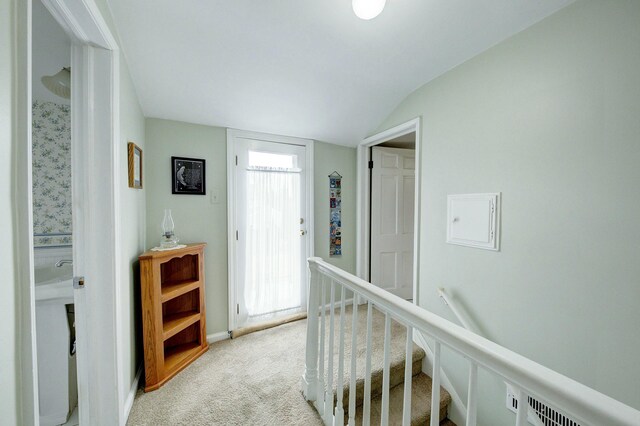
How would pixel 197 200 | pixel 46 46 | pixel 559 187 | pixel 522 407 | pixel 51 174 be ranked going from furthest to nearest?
pixel 197 200
pixel 51 174
pixel 46 46
pixel 559 187
pixel 522 407

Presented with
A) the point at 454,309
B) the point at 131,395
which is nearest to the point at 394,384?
the point at 454,309

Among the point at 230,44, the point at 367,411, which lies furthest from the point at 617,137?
the point at 230,44

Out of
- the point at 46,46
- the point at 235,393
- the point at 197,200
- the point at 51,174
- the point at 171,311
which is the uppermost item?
the point at 46,46

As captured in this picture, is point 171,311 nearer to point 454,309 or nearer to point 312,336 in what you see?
point 312,336

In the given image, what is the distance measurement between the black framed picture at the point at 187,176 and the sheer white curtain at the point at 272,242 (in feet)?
1.36

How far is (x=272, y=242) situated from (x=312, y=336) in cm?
115

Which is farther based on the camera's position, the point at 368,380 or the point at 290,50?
the point at 290,50

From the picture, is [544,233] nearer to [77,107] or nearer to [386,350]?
[386,350]

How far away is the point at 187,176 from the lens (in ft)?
6.95

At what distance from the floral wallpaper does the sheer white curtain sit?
1.34m

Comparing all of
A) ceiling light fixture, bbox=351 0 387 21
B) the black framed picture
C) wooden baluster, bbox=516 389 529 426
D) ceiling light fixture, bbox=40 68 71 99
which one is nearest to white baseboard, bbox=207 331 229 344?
the black framed picture

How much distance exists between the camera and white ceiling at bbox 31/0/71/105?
3.86ft

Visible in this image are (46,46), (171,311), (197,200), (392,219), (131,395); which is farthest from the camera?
(392,219)

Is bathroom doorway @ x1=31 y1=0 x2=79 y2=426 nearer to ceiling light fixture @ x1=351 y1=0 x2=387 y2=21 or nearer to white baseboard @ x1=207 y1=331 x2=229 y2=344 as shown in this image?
white baseboard @ x1=207 y1=331 x2=229 y2=344
